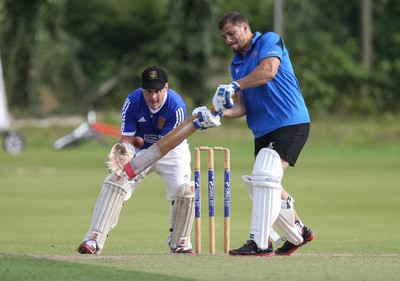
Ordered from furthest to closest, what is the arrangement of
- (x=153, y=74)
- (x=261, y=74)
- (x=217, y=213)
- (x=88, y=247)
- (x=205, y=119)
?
(x=217, y=213), (x=153, y=74), (x=88, y=247), (x=205, y=119), (x=261, y=74)

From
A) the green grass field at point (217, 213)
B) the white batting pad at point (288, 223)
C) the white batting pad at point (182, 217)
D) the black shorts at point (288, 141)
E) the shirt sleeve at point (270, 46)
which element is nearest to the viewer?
the green grass field at point (217, 213)

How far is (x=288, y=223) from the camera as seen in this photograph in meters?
8.72

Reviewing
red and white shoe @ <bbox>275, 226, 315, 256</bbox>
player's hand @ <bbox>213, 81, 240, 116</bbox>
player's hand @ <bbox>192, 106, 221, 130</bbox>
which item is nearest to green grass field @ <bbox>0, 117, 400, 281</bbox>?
red and white shoe @ <bbox>275, 226, 315, 256</bbox>

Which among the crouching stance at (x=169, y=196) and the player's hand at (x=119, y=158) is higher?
the player's hand at (x=119, y=158)

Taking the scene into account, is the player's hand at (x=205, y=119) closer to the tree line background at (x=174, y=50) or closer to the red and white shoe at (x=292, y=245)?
the red and white shoe at (x=292, y=245)

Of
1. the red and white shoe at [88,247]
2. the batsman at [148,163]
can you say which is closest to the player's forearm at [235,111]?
the batsman at [148,163]

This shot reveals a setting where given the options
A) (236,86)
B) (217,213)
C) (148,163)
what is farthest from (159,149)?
(217,213)

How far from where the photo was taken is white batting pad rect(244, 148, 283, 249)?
8172mm

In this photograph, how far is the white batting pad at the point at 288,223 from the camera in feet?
28.3

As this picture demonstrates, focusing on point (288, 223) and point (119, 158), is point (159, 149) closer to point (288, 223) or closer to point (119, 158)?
point (119, 158)

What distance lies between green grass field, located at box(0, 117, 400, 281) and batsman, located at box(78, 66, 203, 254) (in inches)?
10.7

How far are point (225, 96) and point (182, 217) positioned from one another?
157 centimetres

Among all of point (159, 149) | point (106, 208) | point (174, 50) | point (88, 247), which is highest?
point (174, 50)

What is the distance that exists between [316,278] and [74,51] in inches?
1459
